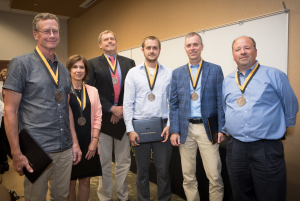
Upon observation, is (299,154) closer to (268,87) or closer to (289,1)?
(268,87)

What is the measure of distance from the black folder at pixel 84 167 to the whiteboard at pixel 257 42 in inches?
86.2

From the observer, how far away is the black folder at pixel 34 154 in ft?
4.56

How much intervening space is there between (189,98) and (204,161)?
641 mm

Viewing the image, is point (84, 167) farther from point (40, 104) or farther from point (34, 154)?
point (40, 104)

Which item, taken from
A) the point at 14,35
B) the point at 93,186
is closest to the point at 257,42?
the point at 93,186

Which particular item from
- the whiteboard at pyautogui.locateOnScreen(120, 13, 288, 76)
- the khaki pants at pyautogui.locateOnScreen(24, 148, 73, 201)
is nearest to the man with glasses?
Result: the khaki pants at pyautogui.locateOnScreen(24, 148, 73, 201)

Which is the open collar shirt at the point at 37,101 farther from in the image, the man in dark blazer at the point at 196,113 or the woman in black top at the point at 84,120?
the man in dark blazer at the point at 196,113

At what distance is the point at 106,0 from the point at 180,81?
15.9ft

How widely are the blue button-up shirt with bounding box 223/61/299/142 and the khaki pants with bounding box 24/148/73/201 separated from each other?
4.63 ft

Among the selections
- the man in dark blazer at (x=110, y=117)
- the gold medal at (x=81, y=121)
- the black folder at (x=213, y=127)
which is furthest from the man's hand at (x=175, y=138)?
the gold medal at (x=81, y=121)

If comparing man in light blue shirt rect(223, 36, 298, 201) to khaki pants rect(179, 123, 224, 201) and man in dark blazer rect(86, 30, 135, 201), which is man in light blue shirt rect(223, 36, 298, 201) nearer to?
khaki pants rect(179, 123, 224, 201)

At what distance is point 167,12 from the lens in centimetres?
407

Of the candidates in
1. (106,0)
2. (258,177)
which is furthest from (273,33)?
(106,0)

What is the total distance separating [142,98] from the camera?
7.15 feet
